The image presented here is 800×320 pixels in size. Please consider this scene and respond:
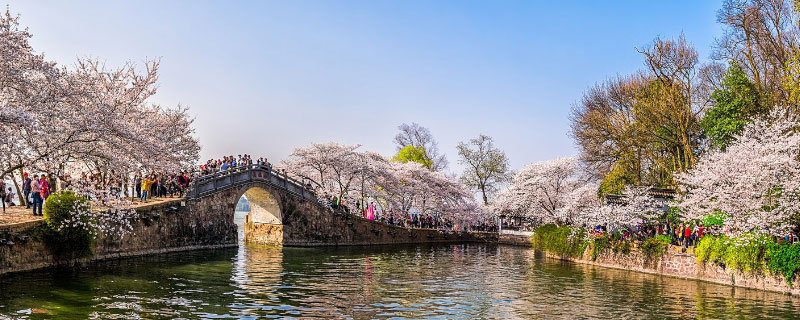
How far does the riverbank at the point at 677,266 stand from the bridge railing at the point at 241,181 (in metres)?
20.2

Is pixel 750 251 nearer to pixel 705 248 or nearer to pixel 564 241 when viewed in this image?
pixel 705 248

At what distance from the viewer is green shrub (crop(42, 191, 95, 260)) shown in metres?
26.1

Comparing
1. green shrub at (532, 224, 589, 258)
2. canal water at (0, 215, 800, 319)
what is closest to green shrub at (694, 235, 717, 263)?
canal water at (0, 215, 800, 319)

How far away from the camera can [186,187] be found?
41250 millimetres

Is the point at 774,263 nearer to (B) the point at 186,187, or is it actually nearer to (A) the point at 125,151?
(A) the point at 125,151

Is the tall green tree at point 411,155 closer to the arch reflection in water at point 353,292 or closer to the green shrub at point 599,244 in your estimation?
the green shrub at point 599,244

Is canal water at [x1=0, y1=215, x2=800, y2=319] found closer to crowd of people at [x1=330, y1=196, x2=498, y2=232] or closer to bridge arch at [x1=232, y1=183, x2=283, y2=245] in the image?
bridge arch at [x1=232, y1=183, x2=283, y2=245]

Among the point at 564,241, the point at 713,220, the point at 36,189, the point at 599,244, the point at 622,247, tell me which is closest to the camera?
the point at 36,189

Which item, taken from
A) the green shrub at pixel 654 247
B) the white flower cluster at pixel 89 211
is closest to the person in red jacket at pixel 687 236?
the green shrub at pixel 654 247

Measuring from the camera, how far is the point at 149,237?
3528 cm

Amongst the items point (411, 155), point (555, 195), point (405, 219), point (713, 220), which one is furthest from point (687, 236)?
point (411, 155)

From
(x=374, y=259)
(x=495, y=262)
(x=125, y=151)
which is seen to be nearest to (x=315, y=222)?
(x=374, y=259)

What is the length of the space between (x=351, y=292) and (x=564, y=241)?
24191 mm

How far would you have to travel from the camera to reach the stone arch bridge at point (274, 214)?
4162 cm
